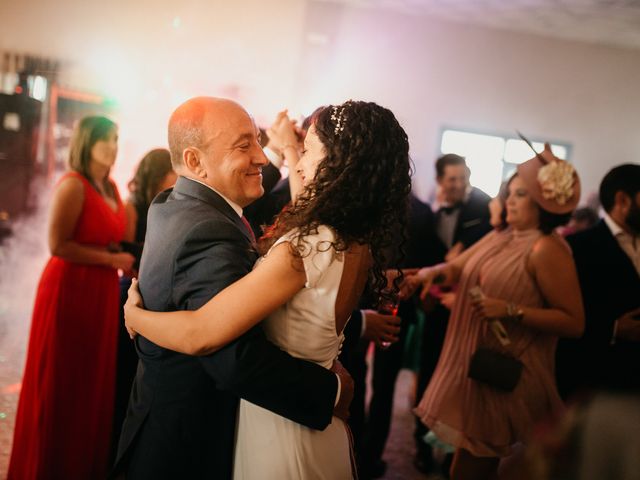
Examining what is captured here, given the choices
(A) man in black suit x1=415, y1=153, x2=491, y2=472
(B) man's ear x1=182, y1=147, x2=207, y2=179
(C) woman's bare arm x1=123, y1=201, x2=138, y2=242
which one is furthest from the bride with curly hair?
(A) man in black suit x1=415, y1=153, x2=491, y2=472

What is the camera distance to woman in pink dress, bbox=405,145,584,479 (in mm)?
2391

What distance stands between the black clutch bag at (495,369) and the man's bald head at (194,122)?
1.45 meters

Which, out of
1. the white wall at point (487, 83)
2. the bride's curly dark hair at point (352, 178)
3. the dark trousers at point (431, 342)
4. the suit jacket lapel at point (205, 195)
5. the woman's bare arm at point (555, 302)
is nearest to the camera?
the bride's curly dark hair at point (352, 178)

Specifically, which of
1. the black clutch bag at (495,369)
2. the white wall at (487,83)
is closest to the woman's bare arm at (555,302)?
the black clutch bag at (495,369)

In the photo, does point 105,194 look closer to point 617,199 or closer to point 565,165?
point 565,165

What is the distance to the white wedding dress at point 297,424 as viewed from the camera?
139cm

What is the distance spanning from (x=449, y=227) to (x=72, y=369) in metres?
2.52

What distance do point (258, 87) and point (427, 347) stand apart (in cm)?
428

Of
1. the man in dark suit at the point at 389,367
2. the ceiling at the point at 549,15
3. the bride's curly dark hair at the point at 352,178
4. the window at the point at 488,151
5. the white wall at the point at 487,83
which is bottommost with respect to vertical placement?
the man in dark suit at the point at 389,367

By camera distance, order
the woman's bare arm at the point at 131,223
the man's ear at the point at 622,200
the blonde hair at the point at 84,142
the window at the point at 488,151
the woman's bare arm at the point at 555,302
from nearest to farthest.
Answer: the woman's bare arm at the point at 555,302 → the blonde hair at the point at 84,142 → the man's ear at the point at 622,200 → the woman's bare arm at the point at 131,223 → the window at the point at 488,151

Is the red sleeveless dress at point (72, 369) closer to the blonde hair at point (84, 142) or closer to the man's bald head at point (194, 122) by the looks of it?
the blonde hair at point (84, 142)

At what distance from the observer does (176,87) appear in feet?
22.1

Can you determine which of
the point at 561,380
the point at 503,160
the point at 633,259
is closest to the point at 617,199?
the point at 633,259

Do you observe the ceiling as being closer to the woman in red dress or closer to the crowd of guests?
the crowd of guests
